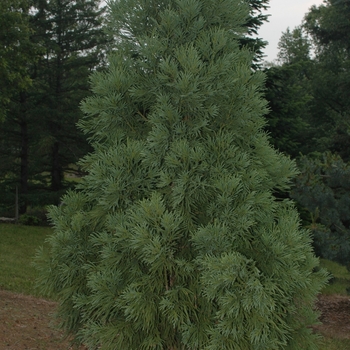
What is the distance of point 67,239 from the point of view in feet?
14.9

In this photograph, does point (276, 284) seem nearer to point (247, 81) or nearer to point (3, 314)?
point (247, 81)

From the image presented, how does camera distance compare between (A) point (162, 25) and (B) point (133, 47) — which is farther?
(B) point (133, 47)

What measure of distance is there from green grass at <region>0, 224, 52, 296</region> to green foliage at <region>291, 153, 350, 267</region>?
4.82 m

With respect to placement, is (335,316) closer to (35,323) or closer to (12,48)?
(35,323)

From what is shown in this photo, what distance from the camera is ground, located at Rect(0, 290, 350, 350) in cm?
723

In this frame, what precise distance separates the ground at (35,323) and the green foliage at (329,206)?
97.1 inches

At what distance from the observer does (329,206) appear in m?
8.74

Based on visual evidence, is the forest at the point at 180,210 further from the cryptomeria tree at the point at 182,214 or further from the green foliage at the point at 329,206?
the green foliage at the point at 329,206

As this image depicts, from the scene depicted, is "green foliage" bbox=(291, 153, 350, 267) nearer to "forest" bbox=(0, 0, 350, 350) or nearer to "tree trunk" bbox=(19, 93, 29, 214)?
"forest" bbox=(0, 0, 350, 350)

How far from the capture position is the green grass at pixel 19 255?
1180 centimetres

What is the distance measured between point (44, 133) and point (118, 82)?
19.6 m

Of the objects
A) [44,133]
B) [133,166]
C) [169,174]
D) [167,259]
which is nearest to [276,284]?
[167,259]

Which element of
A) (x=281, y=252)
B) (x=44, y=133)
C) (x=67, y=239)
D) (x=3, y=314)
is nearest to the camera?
(x=281, y=252)

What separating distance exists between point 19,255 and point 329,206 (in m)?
11.7
